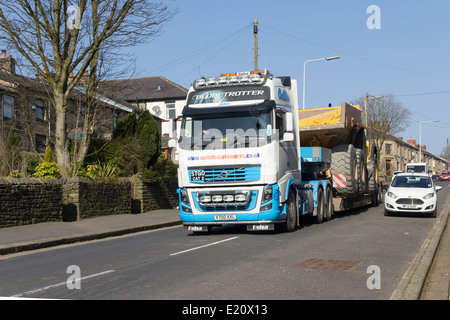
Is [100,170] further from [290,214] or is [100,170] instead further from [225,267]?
[225,267]

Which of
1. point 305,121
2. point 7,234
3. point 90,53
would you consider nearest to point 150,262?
point 7,234

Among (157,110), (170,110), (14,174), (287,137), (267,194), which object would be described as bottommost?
(267,194)

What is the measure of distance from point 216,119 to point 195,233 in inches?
141

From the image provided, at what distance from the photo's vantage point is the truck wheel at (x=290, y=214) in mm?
13870

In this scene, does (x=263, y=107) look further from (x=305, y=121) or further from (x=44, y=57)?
(x=44, y=57)

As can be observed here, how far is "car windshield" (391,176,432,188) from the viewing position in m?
20.0

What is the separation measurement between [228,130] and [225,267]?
4918mm

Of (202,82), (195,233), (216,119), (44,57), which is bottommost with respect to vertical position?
(195,233)

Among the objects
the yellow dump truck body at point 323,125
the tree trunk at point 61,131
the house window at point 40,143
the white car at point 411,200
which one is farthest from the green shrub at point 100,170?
the house window at point 40,143

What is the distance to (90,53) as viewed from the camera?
889 inches

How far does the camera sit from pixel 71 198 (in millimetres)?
19016

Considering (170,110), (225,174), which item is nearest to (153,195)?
(225,174)

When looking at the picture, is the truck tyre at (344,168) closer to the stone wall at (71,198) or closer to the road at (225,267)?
the road at (225,267)

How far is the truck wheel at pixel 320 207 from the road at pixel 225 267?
2236 mm
